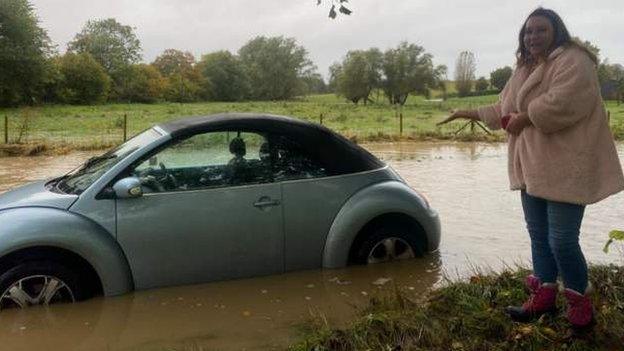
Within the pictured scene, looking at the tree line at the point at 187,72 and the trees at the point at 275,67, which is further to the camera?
the trees at the point at 275,67

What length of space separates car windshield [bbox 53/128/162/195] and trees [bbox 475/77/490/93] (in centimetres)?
7814

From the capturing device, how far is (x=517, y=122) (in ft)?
12.1

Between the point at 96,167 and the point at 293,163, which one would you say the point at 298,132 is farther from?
the point at 96,167

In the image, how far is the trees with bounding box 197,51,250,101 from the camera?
85.1m

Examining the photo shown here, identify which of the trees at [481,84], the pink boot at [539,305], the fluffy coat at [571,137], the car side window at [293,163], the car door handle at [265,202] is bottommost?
the pink boot at [539,305]

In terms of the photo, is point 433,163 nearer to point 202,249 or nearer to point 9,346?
point 202,249

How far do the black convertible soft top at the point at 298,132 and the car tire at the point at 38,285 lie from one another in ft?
4.55

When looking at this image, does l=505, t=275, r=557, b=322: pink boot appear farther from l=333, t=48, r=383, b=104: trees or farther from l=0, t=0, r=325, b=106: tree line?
l=333, t=48, r=383, b=104: trees

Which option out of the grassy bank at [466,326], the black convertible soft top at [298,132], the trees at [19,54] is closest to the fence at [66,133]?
the black convertible soft top at [298,132]

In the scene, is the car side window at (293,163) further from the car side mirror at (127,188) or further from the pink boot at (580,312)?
the pink boot at (580,312)

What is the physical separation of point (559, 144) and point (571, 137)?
7 centimetres

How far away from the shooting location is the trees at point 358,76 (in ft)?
261

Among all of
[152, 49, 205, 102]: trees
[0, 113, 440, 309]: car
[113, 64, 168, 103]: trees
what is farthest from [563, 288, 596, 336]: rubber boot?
[152, 49, 205, 102]: trees

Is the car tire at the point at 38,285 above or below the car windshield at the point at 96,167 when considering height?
below
